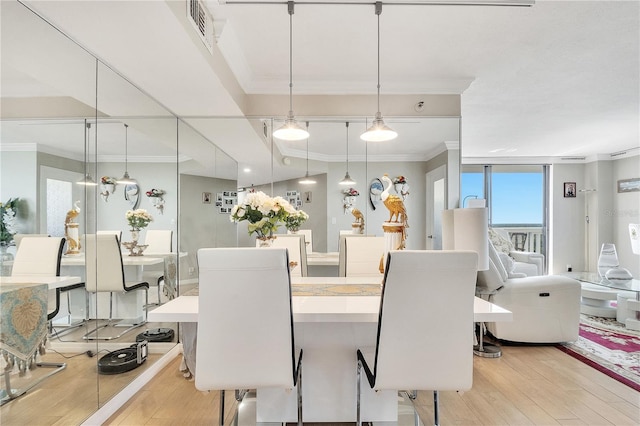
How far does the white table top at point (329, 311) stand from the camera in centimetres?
147

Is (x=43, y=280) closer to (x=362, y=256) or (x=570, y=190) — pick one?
(x=362, y=256)

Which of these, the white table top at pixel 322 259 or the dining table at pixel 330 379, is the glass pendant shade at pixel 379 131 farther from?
the white table top at pixel 322 259

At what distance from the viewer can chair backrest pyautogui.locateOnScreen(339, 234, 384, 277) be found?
2.80 metres

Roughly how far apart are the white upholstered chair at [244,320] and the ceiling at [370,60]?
4.10 ft

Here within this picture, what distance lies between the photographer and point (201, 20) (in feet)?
6.48

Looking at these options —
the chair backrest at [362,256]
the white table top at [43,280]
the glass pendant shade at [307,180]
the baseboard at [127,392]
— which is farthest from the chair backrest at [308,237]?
the white table top at [43,280]

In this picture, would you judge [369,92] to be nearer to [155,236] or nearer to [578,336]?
[155,236]

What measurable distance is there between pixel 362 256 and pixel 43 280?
2.10m

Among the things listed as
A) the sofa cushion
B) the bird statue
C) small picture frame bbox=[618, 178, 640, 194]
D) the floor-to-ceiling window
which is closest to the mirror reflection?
the bird statue

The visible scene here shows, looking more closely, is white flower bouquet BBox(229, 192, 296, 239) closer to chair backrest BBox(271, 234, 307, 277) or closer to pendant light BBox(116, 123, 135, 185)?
chair backrest BBox(271, 234, 307, 277)

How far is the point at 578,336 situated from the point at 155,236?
4.16m

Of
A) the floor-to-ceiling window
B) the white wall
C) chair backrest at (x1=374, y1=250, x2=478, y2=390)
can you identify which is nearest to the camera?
chair backrest at (x1=374, y1=250, x2=478, y2=390)

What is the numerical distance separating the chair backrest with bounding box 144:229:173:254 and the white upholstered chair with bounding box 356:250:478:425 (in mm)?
2210

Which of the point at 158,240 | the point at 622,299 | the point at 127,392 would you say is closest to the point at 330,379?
the point at 127,392
